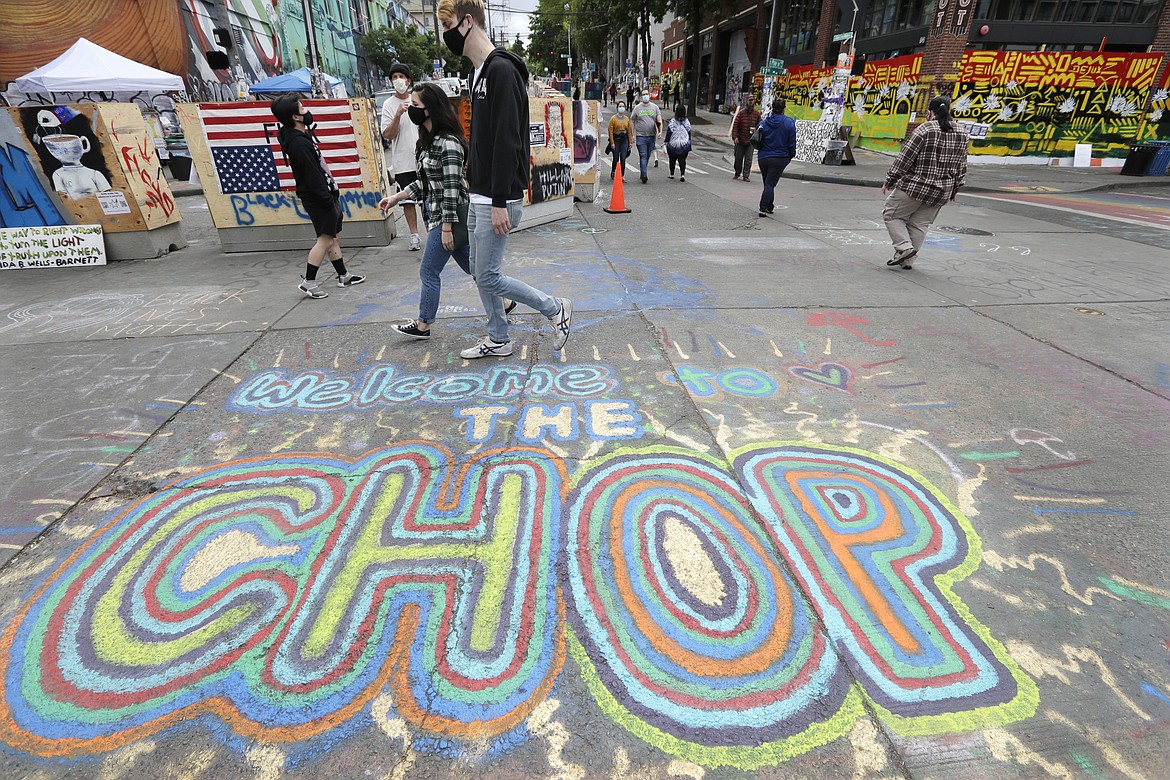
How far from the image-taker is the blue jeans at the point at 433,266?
159 inches

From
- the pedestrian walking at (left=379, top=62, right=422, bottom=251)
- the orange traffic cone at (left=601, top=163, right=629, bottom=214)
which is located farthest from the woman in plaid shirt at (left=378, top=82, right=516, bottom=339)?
the orange traffic cone at (left=601, top=163, right=629, bottom=214)

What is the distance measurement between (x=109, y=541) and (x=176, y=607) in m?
0.64

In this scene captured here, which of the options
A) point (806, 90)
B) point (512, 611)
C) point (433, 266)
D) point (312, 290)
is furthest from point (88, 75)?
point (806, 90)

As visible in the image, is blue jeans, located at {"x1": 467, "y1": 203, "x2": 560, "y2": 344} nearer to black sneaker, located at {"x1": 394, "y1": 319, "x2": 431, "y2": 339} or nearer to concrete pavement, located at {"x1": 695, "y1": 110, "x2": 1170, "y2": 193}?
black sneaker, located at {"x1": 394, "y1": 319, "x2": 431, "y2": 339}

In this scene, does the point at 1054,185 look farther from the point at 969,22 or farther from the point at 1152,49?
the point at 1152,49

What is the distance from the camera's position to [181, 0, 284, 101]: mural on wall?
18453 millimetres

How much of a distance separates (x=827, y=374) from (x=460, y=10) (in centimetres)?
321

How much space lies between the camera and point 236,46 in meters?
21.3

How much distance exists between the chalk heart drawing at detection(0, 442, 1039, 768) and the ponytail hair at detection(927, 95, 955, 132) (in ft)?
16.2

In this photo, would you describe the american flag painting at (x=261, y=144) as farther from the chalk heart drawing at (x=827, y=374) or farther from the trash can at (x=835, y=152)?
the trash can at (x=835, y=152)

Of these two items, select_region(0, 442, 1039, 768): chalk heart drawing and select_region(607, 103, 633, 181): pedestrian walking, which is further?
select_region(607, 103, 633, 181): pedestrian walking

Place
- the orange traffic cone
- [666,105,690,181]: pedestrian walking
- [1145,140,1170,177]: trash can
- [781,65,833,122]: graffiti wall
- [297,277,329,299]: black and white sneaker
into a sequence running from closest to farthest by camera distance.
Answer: [297,277,329,299]: black and white sneaker, the orange traffic cone, [666,105,690,181]: pedestrian walking, [1145,140,1170,177]: trash can, [781,65,833,122]: graffiti wall

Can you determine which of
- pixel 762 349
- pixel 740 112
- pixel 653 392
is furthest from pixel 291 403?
pixel 740 112

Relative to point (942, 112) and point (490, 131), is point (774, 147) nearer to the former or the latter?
point (942, 112)
